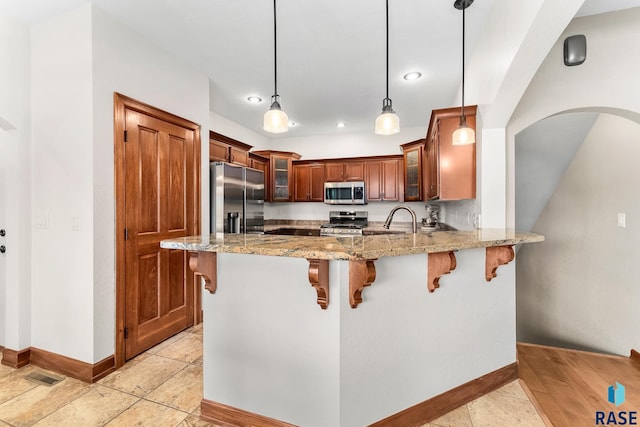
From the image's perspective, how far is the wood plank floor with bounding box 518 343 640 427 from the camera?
5.74ft

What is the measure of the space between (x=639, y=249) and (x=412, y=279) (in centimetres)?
225

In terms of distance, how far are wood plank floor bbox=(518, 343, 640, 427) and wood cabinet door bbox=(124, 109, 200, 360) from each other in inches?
113

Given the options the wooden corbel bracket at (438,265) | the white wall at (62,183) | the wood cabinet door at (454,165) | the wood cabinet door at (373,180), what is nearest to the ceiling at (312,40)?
the white wall at (62,183)

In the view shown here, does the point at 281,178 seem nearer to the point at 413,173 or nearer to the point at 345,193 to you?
the point at 345,193

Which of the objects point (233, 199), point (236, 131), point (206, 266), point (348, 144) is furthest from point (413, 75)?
point (236, 131)

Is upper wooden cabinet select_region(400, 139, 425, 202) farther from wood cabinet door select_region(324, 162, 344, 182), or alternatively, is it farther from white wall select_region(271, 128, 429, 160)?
wood cabinet door select_region(324, 162, 344, 182)

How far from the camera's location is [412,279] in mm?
1619

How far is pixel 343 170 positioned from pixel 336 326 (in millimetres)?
4210

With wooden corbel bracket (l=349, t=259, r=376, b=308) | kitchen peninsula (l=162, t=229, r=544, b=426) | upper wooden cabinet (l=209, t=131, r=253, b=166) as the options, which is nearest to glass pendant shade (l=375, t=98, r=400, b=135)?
kitchen peninsula (l=162, t=229, r=544, b=426)

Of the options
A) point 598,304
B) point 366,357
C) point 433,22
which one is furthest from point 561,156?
point 366,357

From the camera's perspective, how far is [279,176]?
18.1ft

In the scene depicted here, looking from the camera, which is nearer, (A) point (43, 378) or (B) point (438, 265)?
(B) point (438, 265)

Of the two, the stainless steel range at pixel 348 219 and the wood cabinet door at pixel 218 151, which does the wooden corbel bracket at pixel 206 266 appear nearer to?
the wood cabinet door at pixel 218 151

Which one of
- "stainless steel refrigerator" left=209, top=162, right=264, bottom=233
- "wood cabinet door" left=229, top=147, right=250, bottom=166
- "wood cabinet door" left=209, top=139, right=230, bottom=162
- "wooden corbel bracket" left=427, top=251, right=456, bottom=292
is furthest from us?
"wood cabinet door" left=229, top=147, right=250, bottom=166
